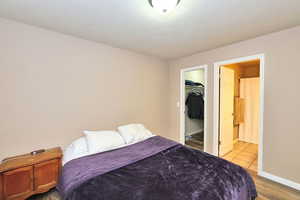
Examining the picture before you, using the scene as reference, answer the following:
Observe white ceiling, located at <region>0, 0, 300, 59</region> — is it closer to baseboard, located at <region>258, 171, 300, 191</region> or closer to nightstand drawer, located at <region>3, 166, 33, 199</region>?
nightstand drawer, located at <region>3, 166, 33, 199</region>

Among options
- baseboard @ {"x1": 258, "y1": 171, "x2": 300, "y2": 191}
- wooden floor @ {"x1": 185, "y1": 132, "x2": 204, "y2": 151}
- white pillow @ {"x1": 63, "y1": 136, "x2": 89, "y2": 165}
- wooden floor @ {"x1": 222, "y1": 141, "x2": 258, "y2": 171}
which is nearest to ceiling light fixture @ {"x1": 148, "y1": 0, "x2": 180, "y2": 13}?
white pillow @ {"x1": 63, "y1": 136, "x2": 89, "y2": 165}

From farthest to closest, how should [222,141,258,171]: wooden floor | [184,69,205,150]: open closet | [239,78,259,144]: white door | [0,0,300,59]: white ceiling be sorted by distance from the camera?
[184,69,205,150]: open closet, [239,78,259,144]: white door, [222,141,258,171]: wooden floor, [0,0,300,59]: white ceiling

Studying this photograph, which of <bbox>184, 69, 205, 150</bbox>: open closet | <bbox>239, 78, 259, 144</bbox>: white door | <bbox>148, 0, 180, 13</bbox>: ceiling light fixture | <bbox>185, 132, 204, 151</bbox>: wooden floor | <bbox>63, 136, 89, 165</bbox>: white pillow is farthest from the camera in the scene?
<bbox>184, 69, 205, 150</bbox>: open closet

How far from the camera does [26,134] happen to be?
181 centimetres

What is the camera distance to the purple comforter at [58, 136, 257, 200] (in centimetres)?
106

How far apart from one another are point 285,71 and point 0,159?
4.14 metres

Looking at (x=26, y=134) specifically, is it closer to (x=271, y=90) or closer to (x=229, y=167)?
(x=229, y=167)

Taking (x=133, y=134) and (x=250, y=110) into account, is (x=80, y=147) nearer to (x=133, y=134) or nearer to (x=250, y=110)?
(x=133, y=134)

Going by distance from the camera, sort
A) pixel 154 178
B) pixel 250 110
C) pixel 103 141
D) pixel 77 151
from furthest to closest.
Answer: pixel 250 110, pixel 103 141, pixel 77 151, pixel 154 178

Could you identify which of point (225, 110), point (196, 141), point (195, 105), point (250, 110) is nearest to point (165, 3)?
point (225, 110)

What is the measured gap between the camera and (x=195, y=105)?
392cm

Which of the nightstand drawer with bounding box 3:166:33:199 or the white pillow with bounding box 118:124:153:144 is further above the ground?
the white pillow with bounding box 118:124:153:144

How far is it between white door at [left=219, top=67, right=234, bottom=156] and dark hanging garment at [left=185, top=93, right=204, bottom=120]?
0.87m

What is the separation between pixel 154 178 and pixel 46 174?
4.78ft
